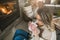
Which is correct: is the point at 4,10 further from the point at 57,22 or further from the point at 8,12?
the point at 57,22

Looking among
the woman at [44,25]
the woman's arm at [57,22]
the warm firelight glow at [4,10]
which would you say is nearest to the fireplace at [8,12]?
the warm firelight glow at [4,10]

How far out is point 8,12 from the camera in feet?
5.31

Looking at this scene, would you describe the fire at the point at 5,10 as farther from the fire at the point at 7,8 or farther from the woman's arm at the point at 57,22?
the woman's arm at the point at 57,22

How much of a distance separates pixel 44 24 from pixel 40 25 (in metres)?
0.05

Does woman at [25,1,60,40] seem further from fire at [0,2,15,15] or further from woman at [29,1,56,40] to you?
fire at [0,2,15,15]

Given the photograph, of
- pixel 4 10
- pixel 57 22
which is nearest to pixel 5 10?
pixel 4 10

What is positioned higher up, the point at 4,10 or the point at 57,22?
the point at 4,10

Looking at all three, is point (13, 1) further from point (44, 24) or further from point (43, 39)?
point (43, 39)

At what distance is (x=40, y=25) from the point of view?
59.8 inches

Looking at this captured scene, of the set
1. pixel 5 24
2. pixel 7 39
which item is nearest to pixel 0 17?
pixel 5 24

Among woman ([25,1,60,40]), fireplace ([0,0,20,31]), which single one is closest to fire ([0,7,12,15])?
fireplace ([0,0,20,31])

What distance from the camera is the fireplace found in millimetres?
1437

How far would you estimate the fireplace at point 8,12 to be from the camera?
144cm

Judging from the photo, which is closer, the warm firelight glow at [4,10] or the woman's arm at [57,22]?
the warm firelight glow at [4,10]
